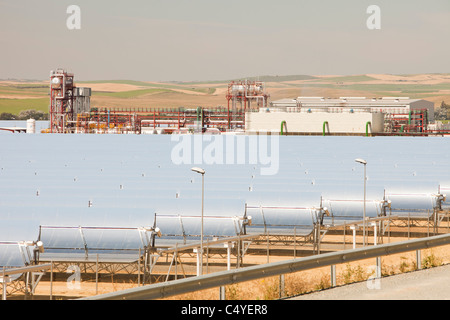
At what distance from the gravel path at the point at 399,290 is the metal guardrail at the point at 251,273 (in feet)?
2.27

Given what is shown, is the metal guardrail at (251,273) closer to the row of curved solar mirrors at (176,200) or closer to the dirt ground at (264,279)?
the dirt ground at (264,279)

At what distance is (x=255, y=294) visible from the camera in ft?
53.0

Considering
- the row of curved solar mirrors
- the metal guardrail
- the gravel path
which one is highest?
the metal guardrail

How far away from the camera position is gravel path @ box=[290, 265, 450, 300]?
1421 centimetres

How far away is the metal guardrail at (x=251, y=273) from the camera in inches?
511

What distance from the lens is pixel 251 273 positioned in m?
14.8

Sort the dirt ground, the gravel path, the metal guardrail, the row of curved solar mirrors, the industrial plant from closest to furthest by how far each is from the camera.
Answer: the metal guardrail, the gravel path, the dirt ground, the industrial plant, the row of curved solar mirrors

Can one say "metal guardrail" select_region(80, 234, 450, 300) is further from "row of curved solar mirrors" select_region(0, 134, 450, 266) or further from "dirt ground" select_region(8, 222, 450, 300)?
"row of curved solar mirrors" select_region(0, 134, 450, 266)

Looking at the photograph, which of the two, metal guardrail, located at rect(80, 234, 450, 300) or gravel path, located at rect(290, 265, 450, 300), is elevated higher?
metal guardrail, located at rect(80, 234, 450, 300)

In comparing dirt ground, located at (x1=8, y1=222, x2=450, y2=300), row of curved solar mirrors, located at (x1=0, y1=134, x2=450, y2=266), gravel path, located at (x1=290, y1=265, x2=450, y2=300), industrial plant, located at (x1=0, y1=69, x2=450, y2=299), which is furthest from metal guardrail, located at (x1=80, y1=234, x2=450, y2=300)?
row of curved solar mirrors, located at (x1=0, y1=134, x2=450, y2=266)

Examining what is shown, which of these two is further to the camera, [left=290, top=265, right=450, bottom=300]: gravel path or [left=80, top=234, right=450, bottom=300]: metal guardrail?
[left=290, top=265, right=450, bottom=300]: gravel path

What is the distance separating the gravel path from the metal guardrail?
0.69m
